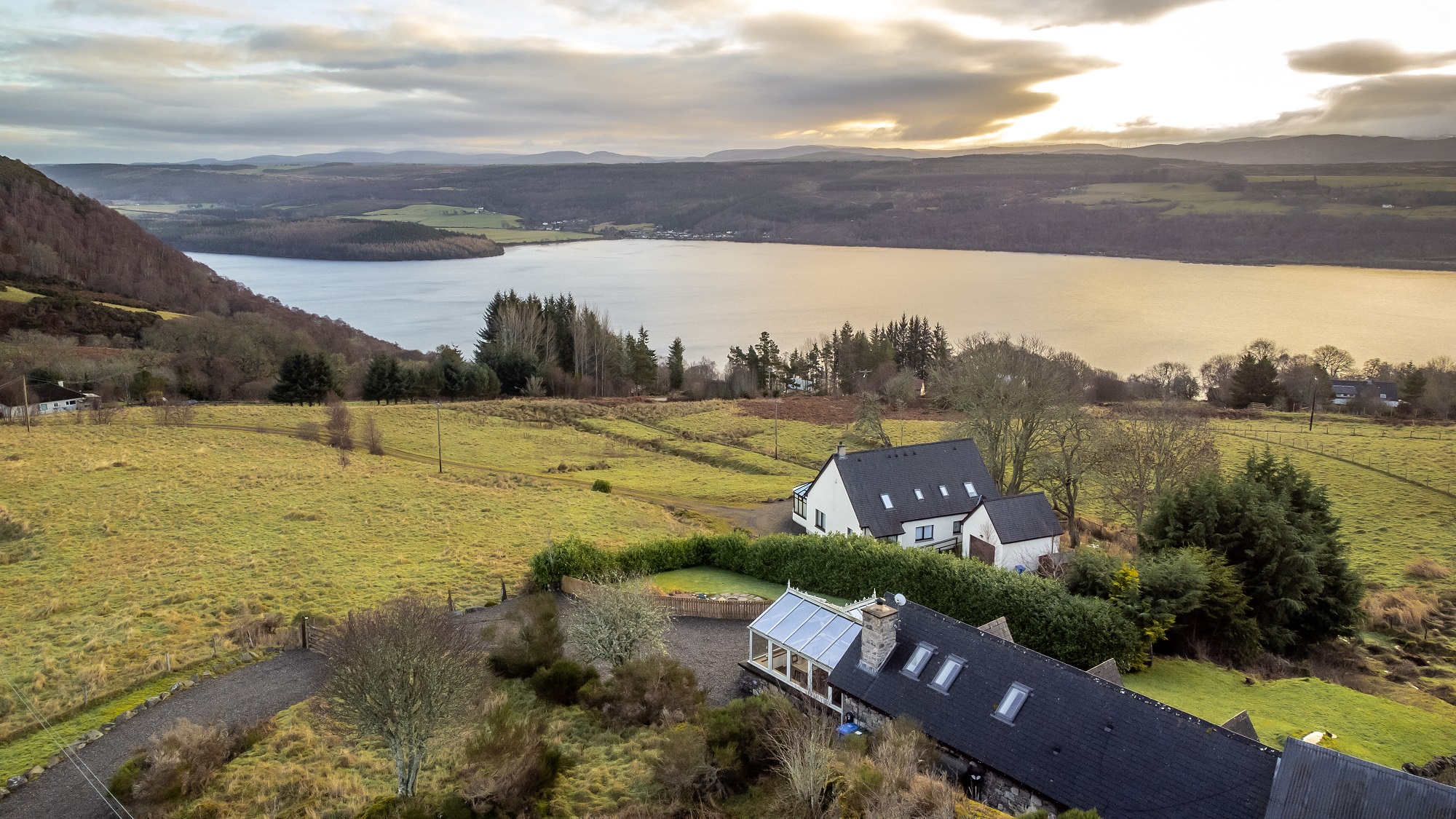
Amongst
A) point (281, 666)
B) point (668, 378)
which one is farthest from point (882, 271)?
point (281, 666)

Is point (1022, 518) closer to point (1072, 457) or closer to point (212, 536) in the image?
point (1072, 457)

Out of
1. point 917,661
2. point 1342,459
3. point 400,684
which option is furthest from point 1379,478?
point 400,684

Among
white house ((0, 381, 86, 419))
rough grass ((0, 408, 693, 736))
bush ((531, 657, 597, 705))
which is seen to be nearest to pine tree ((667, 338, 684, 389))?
rough grass ((0, 408, 693, 736))

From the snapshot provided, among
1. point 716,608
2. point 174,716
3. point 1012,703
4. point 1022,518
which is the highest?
point 1012,703

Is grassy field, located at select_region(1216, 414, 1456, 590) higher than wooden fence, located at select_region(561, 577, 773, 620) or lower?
lower

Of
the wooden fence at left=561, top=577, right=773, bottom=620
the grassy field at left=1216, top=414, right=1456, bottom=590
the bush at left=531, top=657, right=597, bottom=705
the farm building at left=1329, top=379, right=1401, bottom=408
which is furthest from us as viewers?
the farm building at left=1329, top=379, right=1401, bottom=408

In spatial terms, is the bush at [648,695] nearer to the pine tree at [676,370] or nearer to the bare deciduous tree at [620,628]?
the bare deciduous tree at [620,628]

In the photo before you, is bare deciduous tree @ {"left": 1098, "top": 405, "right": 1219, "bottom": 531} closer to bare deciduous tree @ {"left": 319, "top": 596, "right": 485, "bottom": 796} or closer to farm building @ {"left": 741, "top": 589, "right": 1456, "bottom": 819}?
farm building @ {"left": 741, "top": 589, "right": 1456, "bottom": 819}
